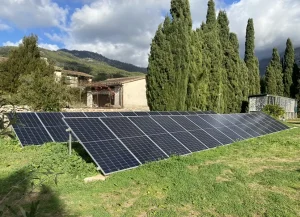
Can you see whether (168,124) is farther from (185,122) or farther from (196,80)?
(196,80)

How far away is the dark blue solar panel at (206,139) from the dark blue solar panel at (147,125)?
1.47 meters

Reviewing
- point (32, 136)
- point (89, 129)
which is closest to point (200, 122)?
point (89, 129)

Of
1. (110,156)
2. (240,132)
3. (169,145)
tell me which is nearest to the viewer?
(110,156)

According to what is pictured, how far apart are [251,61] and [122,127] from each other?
109 ft

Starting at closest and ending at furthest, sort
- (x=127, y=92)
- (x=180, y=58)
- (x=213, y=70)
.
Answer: (x=180, y=58) → (x=213, y=70) → (x=127, y=92)

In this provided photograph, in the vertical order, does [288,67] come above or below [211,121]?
above

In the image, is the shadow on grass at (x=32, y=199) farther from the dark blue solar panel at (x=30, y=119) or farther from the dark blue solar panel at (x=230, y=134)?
the dark blue solar panel at (x=230, y=134)

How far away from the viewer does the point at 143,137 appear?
315 inches

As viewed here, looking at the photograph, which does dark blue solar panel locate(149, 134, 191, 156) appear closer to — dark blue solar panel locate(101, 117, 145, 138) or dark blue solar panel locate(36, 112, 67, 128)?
dark blue solar panel locate(101, 117, 145, 138)

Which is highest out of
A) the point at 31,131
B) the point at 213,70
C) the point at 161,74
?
the point at 213,70

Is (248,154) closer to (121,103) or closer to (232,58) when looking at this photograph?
(232,58)

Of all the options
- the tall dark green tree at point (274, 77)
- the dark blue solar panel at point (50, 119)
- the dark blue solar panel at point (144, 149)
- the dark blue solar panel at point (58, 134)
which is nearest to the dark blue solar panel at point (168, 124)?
the dark blue solar panel at point (144, 149)

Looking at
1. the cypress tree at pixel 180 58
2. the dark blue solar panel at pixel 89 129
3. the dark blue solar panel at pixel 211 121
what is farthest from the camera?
the cypress tree at pixel 180 58

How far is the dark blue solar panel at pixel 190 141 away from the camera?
8594 millimetres
